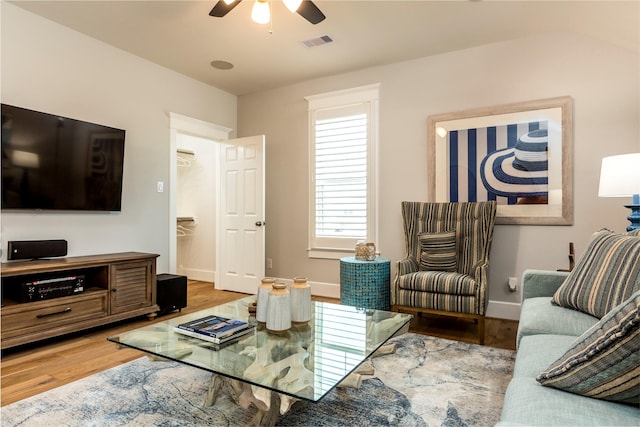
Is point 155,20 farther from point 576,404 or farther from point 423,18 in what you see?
point 576,404

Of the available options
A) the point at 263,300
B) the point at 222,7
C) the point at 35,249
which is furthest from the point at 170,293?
the point at 222,7

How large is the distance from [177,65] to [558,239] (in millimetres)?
4315

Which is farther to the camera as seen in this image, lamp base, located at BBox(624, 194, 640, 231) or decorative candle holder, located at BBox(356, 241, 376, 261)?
decorative candle holder, located at BBox(356, 241, 376, 261)

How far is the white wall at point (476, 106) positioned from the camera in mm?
3266

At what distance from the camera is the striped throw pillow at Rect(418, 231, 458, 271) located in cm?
335

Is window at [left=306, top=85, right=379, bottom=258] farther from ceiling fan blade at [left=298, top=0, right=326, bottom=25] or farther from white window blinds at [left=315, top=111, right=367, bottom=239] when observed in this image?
ceiling fan blade at [left=298, top=0, right=326, bottom=25]

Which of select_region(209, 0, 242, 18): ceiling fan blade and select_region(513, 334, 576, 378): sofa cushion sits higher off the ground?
select_region(209, 0, 242, 18): ceiling fan blade

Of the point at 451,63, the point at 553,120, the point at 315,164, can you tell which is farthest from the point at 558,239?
the point at 315,164

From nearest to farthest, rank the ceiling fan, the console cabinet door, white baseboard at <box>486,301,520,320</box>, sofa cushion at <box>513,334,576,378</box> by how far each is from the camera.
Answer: sofa cushion at <box>513,334,576,378</box> < the ceiling fan < the console cabinet door < white baseboard at <box>486,301,520,320</box>

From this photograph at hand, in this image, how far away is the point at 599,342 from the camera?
96cm

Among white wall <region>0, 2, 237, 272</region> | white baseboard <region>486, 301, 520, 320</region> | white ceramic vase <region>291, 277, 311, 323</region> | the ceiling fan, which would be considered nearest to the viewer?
white ceramic vase <region>291, 277, 311, 323</region>

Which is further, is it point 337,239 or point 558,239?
point 337,239

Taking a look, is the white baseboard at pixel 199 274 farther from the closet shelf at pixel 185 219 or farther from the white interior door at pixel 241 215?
the closet shelf at pixel 185 219

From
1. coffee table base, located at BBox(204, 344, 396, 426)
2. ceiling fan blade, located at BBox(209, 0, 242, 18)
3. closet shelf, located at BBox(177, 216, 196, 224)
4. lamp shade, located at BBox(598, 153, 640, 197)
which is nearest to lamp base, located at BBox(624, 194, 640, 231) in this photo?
lamp shade, located at BBox(598, 153, 640, 197)
